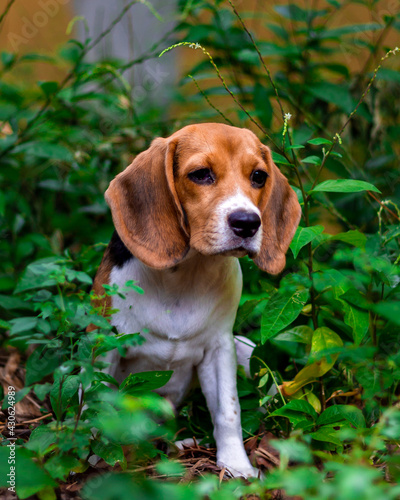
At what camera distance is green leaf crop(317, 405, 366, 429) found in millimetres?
2283

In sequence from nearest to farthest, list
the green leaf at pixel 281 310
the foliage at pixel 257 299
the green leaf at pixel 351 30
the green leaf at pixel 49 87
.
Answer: the foliage at pixel 257 299 < the green leaf at pixel 281 310 < the green leaf at pixel 49 87 < the green leaf at pixel 351 30

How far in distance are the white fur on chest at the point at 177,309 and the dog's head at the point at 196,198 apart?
0.18 m

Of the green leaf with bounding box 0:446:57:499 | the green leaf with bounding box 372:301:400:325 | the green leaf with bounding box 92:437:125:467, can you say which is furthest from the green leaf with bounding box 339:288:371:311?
the green leaf with bounding box 0:446:57:499

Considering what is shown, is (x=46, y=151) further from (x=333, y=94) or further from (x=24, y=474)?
(x=24, y=474)

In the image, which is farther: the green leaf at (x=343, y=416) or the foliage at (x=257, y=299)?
the green leaf at (x=343, y=416)

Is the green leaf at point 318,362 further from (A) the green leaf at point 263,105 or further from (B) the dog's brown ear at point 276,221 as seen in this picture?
(A) the green leaf at point 263,105

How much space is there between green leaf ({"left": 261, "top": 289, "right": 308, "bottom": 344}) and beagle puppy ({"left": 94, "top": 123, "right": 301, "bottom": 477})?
0.16 m

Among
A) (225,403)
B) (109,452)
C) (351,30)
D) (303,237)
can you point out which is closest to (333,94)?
(351,30)

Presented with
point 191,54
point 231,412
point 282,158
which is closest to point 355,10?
point 191,54

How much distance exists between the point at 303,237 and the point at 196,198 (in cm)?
48

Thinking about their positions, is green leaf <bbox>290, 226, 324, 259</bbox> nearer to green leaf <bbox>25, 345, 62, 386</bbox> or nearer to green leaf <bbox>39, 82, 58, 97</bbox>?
green leaf <bbox>25, 345, 62, 386</bbox>

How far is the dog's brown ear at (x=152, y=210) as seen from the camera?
96.1 inches

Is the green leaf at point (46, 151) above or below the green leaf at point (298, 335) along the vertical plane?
above

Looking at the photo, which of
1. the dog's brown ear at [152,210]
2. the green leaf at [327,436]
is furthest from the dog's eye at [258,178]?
the green leaf at [327,436]
